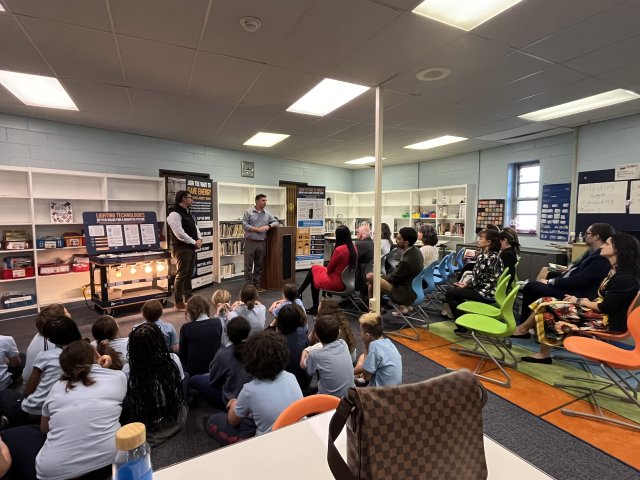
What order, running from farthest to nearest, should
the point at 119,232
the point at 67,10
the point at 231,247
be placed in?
the point at 231,247
the point at 119,232
the point at 67,10

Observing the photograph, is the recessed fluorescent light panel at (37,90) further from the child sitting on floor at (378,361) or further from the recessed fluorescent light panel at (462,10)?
the child sitting on floor at (378,361)

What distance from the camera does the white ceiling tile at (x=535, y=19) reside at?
2172mm

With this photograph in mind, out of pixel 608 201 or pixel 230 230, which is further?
pixel 230 230

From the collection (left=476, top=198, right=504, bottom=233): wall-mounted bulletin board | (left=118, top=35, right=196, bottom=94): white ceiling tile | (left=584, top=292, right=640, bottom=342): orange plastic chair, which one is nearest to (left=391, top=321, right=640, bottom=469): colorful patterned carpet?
(left=584, top=292, right=640, bottom=342): orange plastic chair

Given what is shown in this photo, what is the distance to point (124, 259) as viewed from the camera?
4.56 metres

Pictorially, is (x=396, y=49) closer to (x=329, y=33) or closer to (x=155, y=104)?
(x=329, y=33)

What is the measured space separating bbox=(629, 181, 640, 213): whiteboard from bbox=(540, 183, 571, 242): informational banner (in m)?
→ 0.92

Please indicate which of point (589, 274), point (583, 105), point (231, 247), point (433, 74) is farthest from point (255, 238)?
point (583, 105)

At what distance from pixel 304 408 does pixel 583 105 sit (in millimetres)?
5360

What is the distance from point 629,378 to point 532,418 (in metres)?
1.37

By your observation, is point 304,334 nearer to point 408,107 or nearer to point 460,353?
point 460,353

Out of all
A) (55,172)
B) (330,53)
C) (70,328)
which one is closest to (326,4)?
(330,53)

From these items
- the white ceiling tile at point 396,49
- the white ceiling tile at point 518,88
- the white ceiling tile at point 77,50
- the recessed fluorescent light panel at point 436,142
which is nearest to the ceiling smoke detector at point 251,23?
the white ceiling tile at point 396,49

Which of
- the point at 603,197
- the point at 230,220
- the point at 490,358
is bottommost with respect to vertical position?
the point at 490,358
